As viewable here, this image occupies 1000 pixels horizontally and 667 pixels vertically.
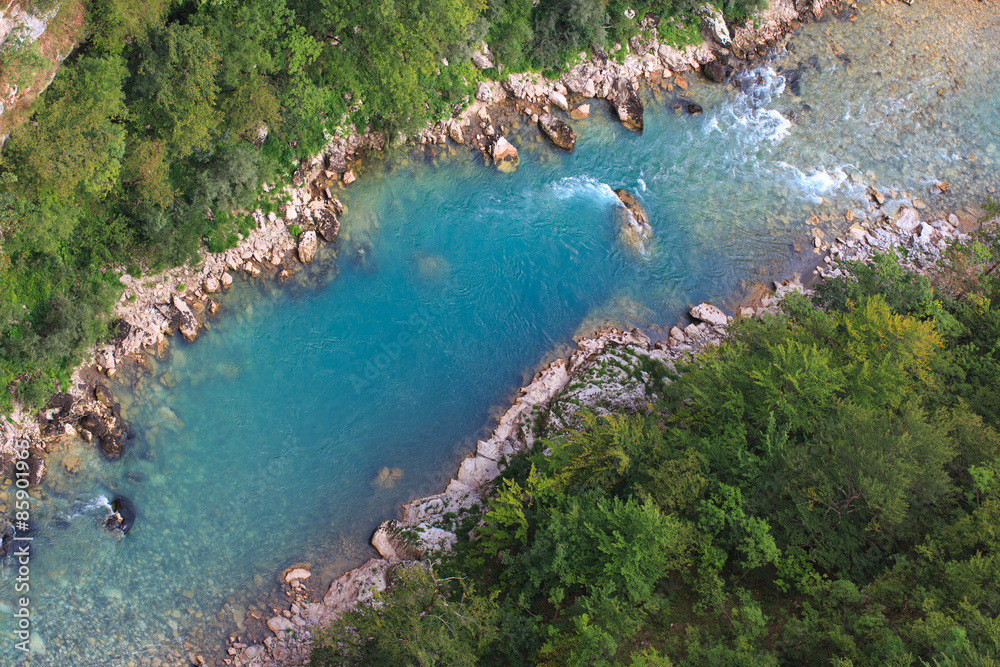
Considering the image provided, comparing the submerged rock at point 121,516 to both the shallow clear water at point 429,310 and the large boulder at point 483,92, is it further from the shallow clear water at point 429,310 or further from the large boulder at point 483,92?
the large boulder at point 483,92

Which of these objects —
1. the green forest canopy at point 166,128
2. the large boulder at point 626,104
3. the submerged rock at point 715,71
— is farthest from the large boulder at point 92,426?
the submerged rock at point 715,71

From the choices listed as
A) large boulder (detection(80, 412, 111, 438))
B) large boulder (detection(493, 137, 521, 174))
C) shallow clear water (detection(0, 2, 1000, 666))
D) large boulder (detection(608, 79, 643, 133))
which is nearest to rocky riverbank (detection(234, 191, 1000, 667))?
shallow clear water (detection(0, 2, 1000, 666))

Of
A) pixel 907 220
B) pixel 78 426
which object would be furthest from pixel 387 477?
pixel 907 220

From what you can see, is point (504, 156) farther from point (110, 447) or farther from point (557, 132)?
point (110, 447)

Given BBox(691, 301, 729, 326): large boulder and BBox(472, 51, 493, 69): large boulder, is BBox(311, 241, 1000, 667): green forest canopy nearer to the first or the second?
BBox(691, 301, 729, 326): large boulder

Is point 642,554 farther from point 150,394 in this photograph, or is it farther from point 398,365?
point 150,394

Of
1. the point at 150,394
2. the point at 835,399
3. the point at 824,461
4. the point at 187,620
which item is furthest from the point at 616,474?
the point at 150,394
